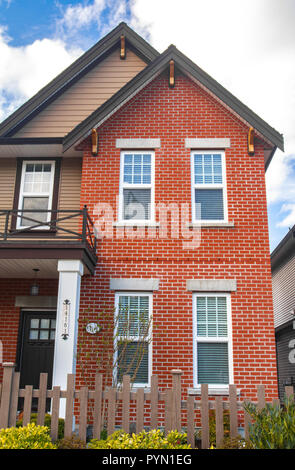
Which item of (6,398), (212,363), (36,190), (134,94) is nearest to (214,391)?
(212,363)

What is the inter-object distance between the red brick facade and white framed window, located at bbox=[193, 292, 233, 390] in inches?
6.9

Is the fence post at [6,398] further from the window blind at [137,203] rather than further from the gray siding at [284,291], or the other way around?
the gray siding at [284,291]

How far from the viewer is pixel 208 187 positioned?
11391 millimetres

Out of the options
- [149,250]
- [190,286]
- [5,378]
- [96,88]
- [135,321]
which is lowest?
[5,378]

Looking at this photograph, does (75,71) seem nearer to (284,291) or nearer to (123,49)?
(123,49)

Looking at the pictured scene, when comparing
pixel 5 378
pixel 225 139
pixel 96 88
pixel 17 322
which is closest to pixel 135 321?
pixel 17 322

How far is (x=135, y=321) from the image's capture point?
1047 cm

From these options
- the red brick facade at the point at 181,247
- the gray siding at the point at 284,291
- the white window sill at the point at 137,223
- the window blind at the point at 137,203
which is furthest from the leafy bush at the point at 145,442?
the gray siding at the point at 284,291

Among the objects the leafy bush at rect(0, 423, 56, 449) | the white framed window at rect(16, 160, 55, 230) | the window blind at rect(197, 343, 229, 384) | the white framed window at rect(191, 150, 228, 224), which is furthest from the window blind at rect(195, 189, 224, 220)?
the leafy bush at rect(0, 423, 56, 449)

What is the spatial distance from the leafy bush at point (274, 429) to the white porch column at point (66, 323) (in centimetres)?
447

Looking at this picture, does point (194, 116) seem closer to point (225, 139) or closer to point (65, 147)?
point (225, 139)

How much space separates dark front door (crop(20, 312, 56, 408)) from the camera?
37.4 feet

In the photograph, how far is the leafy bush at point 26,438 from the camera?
17.5 ft

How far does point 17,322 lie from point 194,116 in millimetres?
7141
